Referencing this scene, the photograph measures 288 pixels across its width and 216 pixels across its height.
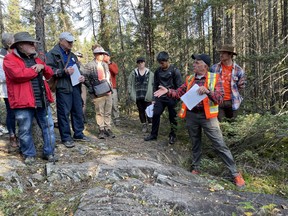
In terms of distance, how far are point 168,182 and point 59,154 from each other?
7.42ft

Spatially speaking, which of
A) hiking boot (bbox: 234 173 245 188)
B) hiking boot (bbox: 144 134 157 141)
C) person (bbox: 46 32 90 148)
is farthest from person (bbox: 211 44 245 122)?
person (bbox: 46 32 90 148)

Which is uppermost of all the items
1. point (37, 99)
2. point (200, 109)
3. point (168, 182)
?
point (37, 99)

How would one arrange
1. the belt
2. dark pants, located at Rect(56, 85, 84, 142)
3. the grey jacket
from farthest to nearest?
dark pants, located at Rect(56, 85, 84, 142)
the grey jacket
the belt

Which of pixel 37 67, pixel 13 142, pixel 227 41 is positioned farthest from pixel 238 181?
pixel 227 41

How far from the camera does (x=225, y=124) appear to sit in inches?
219

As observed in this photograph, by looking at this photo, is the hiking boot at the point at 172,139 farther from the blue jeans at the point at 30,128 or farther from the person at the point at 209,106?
the blue jeans at the point at 30,128

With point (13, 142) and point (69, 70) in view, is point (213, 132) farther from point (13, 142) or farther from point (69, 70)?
point (13, 142)

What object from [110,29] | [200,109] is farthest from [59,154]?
[110,29]

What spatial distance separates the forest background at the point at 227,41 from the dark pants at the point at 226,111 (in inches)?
11.5

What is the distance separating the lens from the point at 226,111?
6156mm

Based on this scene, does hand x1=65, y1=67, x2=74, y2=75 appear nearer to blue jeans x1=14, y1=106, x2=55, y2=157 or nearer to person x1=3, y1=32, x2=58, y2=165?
person x1=3, y1=32, x2=58, y2=165

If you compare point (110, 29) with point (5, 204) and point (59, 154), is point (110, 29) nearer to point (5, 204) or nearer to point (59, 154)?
point (59, 154)

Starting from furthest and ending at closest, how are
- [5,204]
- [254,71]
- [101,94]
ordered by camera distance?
[254,71]
[101,94]
[5,204]

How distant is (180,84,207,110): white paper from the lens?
4699mm
